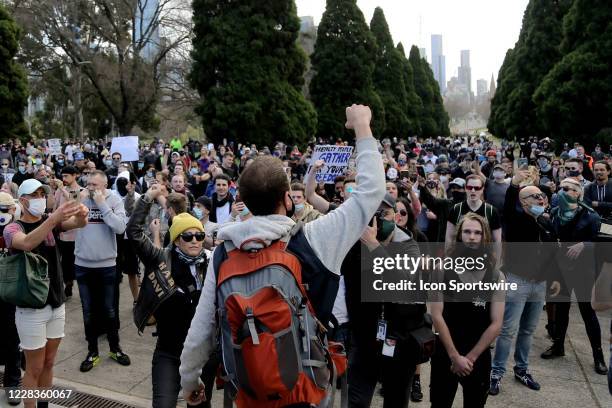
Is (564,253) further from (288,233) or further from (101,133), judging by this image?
(101,133)

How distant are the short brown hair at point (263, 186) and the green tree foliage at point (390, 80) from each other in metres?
44.5

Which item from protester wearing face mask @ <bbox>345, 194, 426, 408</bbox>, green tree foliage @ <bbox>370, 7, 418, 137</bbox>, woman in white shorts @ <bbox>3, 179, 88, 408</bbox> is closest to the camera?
protester wearing face mask @ <bbox>345, 194, 426, 408</bbox>

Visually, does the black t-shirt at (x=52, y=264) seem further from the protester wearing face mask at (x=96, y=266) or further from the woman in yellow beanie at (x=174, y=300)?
the protester wearing face mask at (x=96, y=266)

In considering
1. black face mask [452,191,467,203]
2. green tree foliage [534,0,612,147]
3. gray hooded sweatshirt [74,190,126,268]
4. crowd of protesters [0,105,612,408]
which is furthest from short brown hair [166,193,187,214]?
green tree foliage [534,0,612,147]

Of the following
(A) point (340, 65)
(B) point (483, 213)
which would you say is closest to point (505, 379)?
(B) point (483, 213)

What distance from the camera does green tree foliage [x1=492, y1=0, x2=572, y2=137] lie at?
3616cm

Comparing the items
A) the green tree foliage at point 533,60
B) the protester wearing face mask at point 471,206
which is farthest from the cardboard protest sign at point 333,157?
the green tree foliage at point 533,60

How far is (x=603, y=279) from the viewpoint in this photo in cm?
365

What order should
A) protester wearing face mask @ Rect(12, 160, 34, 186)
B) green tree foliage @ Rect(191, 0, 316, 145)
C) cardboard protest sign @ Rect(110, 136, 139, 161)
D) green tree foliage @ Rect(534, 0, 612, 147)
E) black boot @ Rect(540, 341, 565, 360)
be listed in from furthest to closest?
green tree foliage @ Rect(191, 0, 316, 145) → green tree foliage @ Rect(534, 0, 612, 147) → cardboard protest sign @ Rect(110, 136, 139, 161) → protester wearing face mask @ Rect(12, 160, 34, 186) → black boot @ Rect(540, 341, 565, 360)

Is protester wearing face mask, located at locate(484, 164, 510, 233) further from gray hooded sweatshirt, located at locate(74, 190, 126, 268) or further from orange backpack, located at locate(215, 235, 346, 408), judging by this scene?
orange backpack, located at locate(215, 235, 346, 408)

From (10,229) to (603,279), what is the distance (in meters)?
4.17

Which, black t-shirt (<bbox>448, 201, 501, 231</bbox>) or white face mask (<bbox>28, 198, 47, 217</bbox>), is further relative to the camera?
black t-shirt (<bbox>448, 201, 501, 231</bbox>)

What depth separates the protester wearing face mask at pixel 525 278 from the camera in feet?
17.0

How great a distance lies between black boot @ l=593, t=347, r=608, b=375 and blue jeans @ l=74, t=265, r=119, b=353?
4957mm
